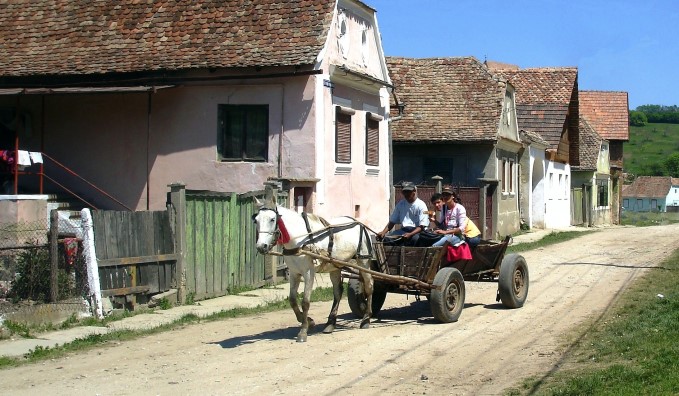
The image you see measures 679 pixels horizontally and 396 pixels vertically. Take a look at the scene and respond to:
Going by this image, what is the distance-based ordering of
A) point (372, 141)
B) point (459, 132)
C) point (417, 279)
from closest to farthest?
point (417, 279)
point (372, 141)
point (459, 132)

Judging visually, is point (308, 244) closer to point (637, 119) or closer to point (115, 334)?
point (115, 334)

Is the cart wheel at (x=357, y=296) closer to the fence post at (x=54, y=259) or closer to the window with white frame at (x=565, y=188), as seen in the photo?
the fence post at (x=54, y=259)

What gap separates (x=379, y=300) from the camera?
46.7ft

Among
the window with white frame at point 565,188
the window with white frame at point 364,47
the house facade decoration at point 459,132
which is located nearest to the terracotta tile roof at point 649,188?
the window with white frame at point 565,188

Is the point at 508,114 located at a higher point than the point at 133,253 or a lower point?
higher

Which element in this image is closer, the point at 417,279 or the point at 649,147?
the point at 417,279

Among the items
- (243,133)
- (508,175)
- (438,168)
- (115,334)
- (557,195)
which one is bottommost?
(115,334)

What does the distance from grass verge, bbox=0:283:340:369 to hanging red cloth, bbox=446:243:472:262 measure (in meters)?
3.43

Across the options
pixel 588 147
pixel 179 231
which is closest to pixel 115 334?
pixel 179 231

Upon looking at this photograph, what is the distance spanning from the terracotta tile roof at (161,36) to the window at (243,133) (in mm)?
1372

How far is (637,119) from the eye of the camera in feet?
538

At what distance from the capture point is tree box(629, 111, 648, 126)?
535 ft

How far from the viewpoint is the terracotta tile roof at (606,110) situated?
59.2 meters

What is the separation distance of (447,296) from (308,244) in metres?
2.48
